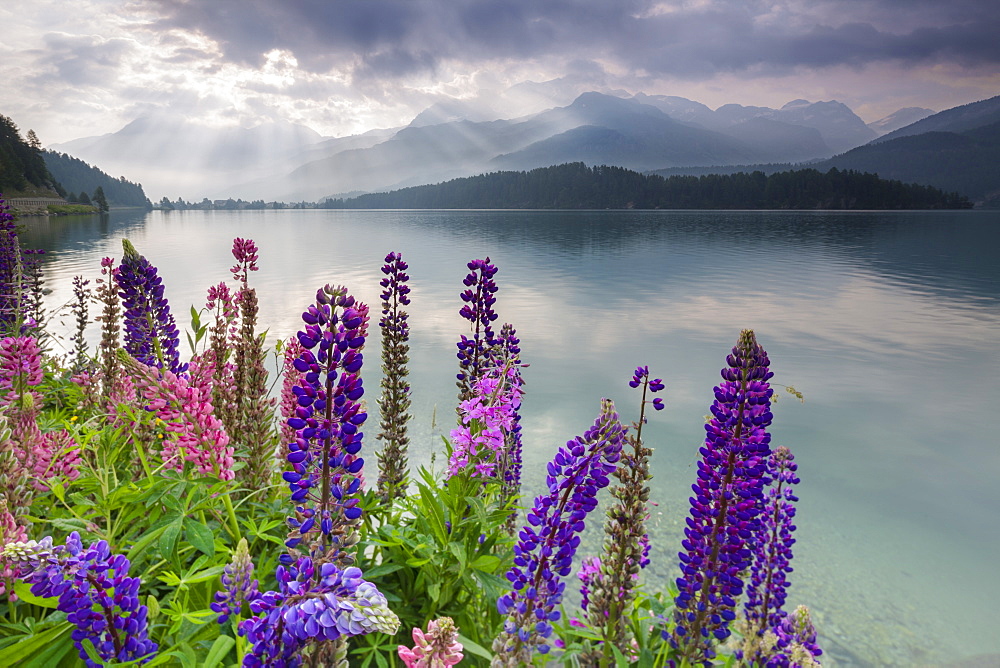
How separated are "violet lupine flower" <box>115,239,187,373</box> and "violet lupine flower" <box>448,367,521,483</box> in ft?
12.4

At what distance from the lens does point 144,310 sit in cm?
671

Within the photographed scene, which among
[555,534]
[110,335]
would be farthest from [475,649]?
[110,335]

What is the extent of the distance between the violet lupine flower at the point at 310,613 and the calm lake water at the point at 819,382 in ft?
11.1

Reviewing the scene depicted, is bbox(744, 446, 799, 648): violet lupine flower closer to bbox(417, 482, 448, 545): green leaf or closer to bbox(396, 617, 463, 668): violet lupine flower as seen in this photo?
bbox(417, 482, 448, 545): green leaf

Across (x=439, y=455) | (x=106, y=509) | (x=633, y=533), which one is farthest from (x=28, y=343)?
(x=439, y=455)

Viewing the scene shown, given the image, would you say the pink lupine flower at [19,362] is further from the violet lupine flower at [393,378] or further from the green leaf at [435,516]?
the green leaf at [435,516]

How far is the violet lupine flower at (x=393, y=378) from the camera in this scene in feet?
21.0

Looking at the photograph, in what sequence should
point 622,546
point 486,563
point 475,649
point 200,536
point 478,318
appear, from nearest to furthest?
1. point 622,546
2. point 475,649
3. point 200,536
4. point 486,563
5. point 478,318

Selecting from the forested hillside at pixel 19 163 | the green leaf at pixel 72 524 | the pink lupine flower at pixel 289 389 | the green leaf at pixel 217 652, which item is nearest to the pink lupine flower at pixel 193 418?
the green leaf at pixel 72 524

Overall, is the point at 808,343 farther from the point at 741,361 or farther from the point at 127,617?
the point at 127,617

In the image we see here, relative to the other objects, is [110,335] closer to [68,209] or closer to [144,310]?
[144,310]

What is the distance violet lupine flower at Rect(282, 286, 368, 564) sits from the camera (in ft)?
7.98

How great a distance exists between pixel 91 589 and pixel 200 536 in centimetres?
176

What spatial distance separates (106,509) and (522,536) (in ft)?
11.0
